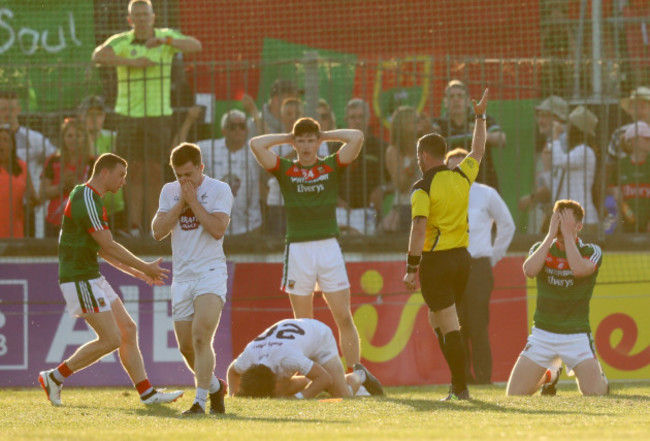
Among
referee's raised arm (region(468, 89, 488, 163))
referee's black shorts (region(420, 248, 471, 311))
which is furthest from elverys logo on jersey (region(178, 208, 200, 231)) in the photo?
referee's raised arm (region(468, 89, 488, 163))

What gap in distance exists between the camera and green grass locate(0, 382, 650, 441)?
7477 mm

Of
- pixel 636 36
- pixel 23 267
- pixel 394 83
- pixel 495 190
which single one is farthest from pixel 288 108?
pixel 636 36

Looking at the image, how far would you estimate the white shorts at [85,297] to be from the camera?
1017cm

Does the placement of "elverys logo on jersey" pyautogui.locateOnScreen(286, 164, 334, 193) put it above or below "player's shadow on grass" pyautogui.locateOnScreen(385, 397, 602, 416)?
above

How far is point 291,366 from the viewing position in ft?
34.3

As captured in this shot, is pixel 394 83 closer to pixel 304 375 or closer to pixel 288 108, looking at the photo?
pixel 288 108

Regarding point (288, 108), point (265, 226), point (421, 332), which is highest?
point (288, 108)

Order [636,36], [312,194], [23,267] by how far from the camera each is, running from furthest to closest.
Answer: [636,36] < [23,267] < [312,194]

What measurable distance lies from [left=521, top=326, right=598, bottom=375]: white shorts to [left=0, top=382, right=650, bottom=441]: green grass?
0.46 meters

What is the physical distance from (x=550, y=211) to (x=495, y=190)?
689mm

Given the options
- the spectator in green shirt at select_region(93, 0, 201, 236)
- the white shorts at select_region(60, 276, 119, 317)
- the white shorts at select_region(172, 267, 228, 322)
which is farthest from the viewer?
the spectator in green shirt at select_region(93, 0, 201, 236)

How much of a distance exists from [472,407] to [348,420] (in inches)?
49.6

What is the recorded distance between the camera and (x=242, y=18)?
53.5 feet

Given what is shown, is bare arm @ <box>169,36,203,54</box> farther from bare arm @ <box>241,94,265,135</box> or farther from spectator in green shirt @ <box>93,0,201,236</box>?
bare arm @ <box>241,94,265,135</box>
